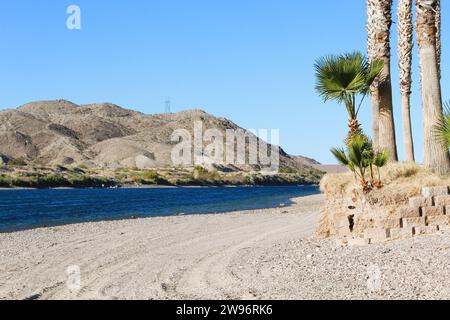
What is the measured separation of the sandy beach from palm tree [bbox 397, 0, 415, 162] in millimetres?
7274

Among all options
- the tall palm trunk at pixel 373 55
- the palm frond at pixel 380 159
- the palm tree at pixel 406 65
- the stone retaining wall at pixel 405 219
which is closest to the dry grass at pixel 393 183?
the stone retaining wall at pixel 405 219

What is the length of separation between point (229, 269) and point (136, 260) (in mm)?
3156

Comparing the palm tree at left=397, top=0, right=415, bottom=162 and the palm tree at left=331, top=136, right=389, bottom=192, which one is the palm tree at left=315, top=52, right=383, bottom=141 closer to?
the palm tree at left=331, top=136, right=389, bottom=192

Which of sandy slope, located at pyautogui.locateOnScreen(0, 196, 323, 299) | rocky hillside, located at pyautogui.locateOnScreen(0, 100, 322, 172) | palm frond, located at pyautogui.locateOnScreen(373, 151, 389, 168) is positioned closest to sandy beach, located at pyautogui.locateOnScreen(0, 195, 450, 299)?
sandy slope, located at pyautogui.locateOnScreen(0, 196, 323, 299)

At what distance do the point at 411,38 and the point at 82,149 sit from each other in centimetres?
14268

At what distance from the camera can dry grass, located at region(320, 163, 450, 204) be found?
564 inches

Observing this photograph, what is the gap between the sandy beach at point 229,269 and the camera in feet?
31.3

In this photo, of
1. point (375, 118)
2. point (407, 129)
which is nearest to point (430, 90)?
point (375, 118)

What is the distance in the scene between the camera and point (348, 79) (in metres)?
16.4

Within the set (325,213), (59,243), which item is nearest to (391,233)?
(325,213)
